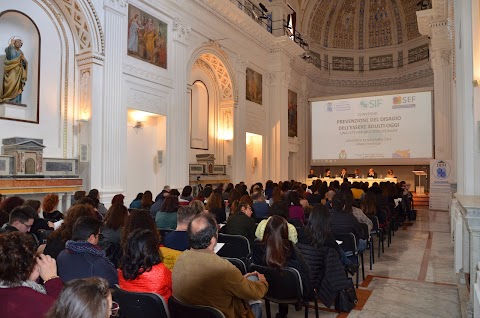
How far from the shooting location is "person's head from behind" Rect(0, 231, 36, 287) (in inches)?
75.0

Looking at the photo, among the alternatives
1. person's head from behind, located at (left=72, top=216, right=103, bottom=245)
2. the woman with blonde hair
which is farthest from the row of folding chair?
the woman with blonde hair

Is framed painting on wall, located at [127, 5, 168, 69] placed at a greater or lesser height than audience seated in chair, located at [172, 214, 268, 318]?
greater

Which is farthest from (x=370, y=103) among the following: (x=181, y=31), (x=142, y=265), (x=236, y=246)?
(x=142, y=265)

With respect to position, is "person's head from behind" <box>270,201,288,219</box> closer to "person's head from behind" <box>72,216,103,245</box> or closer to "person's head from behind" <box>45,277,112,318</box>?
"person's head from behind" <box>72,216,103,245</box>

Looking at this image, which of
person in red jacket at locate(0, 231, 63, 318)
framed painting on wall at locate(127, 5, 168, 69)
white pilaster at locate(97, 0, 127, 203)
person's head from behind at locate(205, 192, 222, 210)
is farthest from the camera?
framed painting on wall at locate(127, 5, 168, 69)

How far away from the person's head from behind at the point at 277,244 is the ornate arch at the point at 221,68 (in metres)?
11.1

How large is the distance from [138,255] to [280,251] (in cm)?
136

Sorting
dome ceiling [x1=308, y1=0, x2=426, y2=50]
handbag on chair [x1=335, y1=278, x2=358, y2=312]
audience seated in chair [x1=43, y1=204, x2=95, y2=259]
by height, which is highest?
dome ceiling [x1=308, y1=0, x2=426, y2=50]

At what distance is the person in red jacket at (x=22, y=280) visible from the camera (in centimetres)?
180

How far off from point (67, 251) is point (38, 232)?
2.21m

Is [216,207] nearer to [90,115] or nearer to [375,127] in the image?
[90,115]

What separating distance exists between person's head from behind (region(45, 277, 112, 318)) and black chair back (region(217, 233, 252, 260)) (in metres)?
3.41

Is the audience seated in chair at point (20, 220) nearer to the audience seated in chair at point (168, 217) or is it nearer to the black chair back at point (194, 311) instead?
the audience seated in chair at point (168, 217)

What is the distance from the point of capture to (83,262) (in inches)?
107
